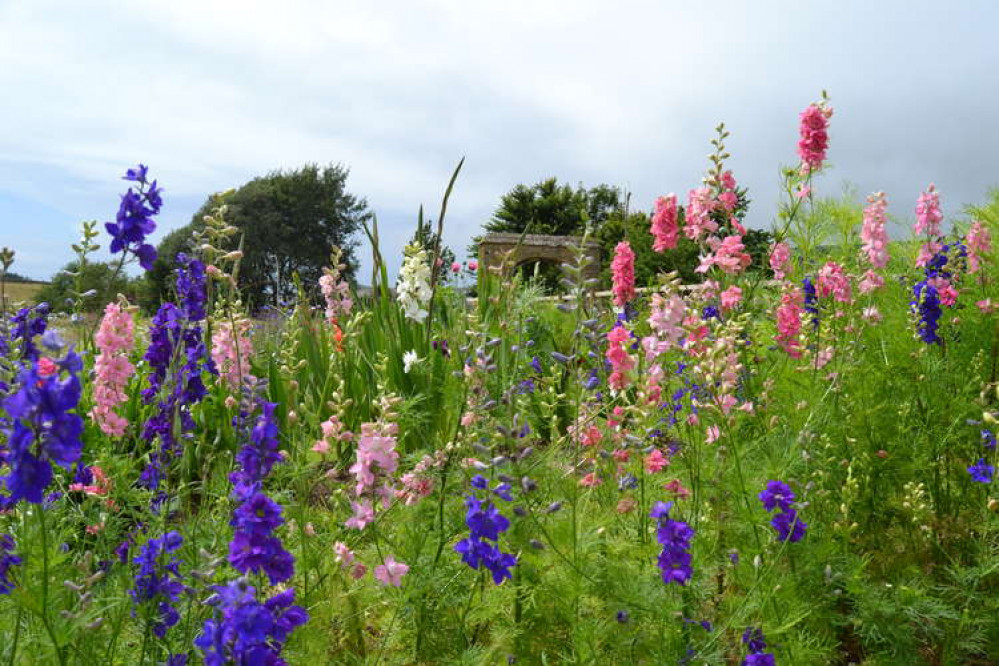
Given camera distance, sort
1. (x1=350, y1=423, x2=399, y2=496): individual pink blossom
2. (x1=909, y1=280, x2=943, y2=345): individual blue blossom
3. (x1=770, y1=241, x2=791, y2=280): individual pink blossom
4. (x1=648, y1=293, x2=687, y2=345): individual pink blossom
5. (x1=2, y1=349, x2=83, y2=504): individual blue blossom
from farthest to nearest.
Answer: (x1=770, y1=241, x2=791, y2=280): individual pink blossom → (x1=909, y1=280, x2=943, y2=345): individual blue blossom → (x1=648, y1=293, x2=687, y2=345): individual pink blossom → (x1=350, y1=423, x2=399, y2=496): individual pink blossom → (x1=2, y1=349, x2=83, y2=504): individual blue blossom

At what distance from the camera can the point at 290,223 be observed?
41.3 meters

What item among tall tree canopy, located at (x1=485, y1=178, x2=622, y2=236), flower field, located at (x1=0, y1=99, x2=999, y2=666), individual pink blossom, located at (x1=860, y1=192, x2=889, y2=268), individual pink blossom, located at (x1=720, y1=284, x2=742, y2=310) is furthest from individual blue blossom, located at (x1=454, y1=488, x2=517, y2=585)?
tall tree canopy, located at (x1=485, y1=178, x2=622, y2=236)

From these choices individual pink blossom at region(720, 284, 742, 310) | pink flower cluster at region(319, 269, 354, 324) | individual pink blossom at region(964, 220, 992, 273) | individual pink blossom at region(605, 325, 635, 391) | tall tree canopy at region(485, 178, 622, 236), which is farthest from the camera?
tall tree canopy at region(485, 178, 622, 236)

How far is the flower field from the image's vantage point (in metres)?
2.04

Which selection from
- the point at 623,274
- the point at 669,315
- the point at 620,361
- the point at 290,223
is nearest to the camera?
the point at 669,315

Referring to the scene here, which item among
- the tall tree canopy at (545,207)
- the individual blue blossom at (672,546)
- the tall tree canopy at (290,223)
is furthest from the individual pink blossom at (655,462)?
the tall tree canopy at (290,223)

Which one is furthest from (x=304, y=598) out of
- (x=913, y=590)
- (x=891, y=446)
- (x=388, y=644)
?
(x=891, y=446)

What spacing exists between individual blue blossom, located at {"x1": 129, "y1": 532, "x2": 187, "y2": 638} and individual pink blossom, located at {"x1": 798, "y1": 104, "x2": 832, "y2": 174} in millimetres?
3868

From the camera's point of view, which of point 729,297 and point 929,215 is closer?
point 729,297

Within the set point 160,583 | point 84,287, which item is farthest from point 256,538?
point 84,287

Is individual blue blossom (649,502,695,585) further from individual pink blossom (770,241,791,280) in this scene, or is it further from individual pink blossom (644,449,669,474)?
individual pink blossom (770,241,791,280)

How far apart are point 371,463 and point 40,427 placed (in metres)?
0.96

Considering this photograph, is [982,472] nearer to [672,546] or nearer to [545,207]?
[672,546]

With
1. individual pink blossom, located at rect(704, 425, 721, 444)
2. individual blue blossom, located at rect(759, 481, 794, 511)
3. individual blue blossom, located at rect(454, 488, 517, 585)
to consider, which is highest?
individual pink blossom, located at rect(704, 425, 721, 444)
